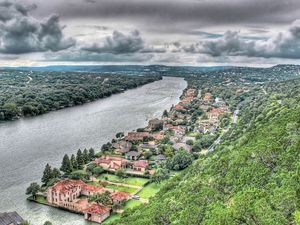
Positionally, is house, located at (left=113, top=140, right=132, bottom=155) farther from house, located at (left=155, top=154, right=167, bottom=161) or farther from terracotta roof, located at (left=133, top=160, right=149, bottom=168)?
terracotta roof, located at (left=133, top=160, right=149, bottom=168)

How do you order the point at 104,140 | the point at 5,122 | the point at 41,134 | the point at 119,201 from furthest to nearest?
the point at 5,122, the point at 41,134, the point at 104,140, the point at 119,201

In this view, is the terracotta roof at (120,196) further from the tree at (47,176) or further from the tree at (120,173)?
the tree at (47,176)

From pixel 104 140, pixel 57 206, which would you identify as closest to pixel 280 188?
pixel 57 206

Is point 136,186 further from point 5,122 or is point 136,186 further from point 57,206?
point 5,122

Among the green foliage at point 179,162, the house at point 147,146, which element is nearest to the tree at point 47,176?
the green foliage at point 179,162

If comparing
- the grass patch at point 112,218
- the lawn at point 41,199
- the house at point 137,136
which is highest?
the house at point 137,136

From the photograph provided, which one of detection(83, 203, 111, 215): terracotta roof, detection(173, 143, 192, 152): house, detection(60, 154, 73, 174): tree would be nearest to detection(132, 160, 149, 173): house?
detection(60, 154, 73, 174): tree
